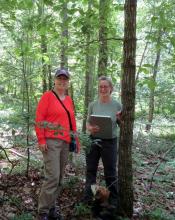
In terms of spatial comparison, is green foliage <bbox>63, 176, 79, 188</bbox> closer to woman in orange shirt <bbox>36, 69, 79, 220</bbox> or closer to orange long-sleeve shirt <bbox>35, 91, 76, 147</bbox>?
woman in orange shirt <bbox>36, 69, 79, 220</bbox>

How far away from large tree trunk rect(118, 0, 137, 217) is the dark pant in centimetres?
20

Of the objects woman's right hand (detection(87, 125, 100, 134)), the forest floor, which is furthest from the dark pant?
the forest floor

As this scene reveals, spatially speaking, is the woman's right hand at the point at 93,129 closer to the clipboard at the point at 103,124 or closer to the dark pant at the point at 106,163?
the clipboard at the point at 103,124

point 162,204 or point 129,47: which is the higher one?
point 129,47

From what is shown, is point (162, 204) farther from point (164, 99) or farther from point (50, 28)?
point (164, 99)

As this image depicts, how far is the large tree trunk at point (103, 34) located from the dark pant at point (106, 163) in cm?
A: 168

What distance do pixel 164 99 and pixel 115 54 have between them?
16.0ft

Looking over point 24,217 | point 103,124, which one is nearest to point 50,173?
point 24,217

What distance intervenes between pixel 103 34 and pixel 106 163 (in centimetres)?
321

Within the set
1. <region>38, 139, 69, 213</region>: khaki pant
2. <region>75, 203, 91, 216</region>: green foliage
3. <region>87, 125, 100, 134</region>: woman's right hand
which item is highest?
<region>87, 125, 100, 134</region>: woman's right hand

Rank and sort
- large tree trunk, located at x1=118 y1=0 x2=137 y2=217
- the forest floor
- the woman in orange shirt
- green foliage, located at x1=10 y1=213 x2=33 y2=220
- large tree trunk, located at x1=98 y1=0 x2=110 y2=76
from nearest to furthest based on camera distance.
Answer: green foliage, located at x1=10 y1=213 x2=33 y2=220
the woman in orange shirt
large tree trunk, located at x1=118 y1=0 x2=137 y2=217
the forest floor
large tree trunk, located at x1=98 y1=0 x2=110 y2=76

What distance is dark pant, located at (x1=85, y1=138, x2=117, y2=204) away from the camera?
5.03 metres

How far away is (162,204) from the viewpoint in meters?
6.21

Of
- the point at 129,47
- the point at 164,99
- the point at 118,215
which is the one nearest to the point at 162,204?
the point at 118,215
